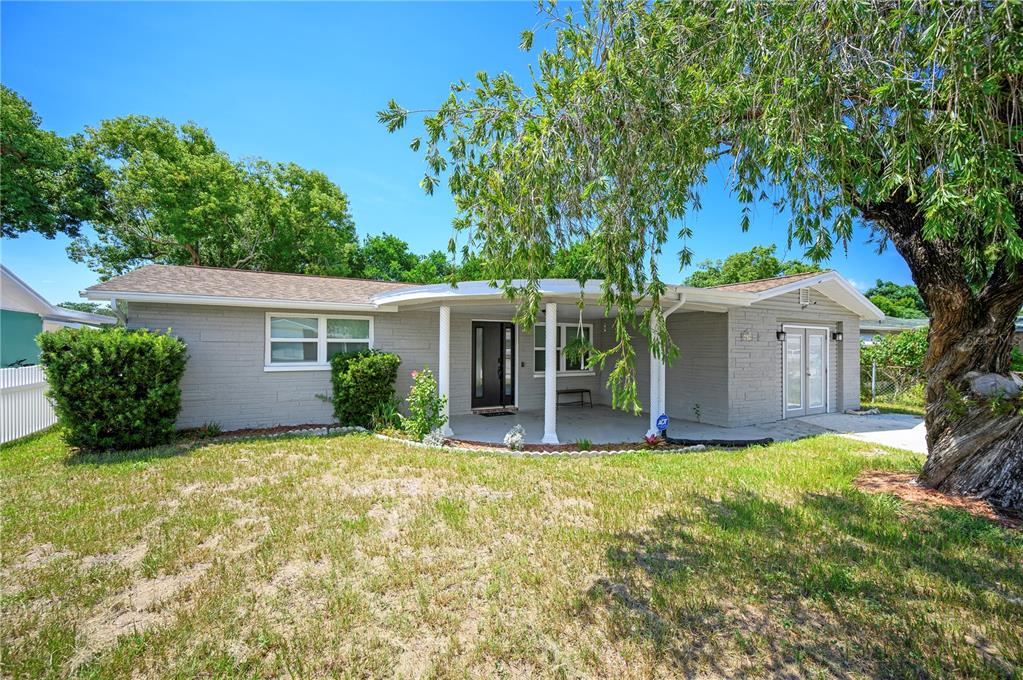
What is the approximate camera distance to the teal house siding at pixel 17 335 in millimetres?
13039

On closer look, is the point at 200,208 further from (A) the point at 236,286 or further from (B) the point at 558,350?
(B) the point at 558,350

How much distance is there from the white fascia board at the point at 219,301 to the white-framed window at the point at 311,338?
338 millimetres

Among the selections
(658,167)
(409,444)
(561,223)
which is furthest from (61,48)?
(658,167)

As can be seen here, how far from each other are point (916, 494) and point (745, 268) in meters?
32.9

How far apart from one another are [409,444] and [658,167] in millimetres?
5655

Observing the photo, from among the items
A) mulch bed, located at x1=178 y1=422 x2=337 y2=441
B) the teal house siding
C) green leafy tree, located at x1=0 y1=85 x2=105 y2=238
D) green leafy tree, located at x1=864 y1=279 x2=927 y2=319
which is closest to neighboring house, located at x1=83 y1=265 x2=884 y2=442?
mulch bed, located at x1=178 y1=422 x2=337 y2=441

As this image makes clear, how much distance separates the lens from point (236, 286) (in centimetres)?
850

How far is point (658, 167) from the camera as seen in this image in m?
3.72

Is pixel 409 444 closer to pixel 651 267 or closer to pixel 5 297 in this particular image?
pixel 651 267

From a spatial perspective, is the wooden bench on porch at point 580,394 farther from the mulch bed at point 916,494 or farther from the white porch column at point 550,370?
the mulch bed at point 916,494

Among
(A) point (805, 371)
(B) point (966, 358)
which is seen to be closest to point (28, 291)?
(B) point (966, 358)

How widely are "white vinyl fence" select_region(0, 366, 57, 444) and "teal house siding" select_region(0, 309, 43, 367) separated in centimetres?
728

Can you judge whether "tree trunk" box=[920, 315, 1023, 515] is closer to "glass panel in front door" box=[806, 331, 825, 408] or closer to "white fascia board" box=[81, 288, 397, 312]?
"glass panel in front door" box=[806, 331, 825, 408]

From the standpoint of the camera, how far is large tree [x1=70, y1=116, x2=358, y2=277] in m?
18.0
